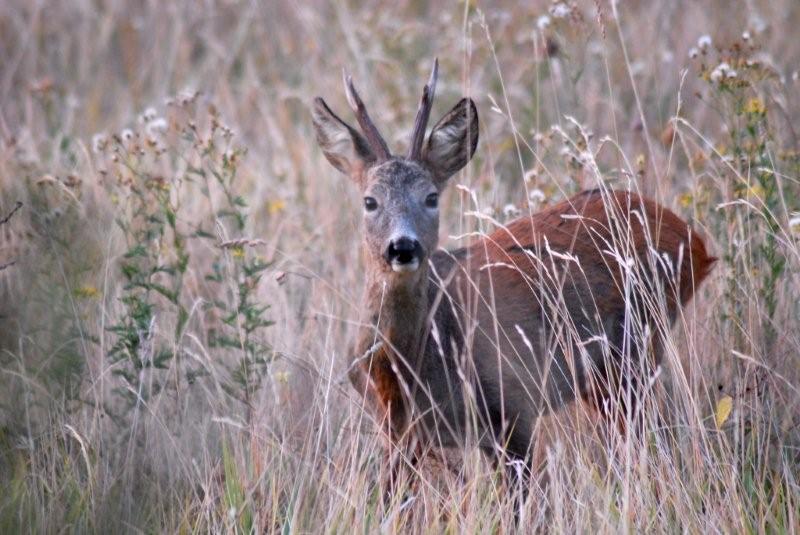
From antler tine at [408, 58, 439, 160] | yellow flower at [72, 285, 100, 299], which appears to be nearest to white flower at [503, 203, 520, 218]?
antler tine at [408, 58, 439, 160]

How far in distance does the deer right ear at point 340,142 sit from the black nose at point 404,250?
0.66 metres

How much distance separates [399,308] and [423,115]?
29.7 inches

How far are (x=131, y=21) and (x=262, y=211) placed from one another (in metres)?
4.10

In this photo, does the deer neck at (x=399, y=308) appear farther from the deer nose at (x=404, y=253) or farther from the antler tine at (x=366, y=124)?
the antler tine at (x=366, y=124)

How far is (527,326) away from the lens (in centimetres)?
535

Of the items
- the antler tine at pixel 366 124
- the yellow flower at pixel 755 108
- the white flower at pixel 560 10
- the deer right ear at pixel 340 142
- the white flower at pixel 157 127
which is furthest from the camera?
the white flower at pixel 560 10

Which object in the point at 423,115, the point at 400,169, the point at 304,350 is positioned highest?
the point at 423,115

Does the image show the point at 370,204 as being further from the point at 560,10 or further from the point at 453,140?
the point at 560,10

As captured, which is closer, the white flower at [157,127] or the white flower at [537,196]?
the white flower at [157,127]

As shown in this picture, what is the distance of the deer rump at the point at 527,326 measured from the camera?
4.88m

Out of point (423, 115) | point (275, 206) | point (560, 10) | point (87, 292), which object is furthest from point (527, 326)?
point (275, 206)

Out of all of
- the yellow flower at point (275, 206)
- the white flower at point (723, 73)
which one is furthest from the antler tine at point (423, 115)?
the yellow flower at point (275, 206)

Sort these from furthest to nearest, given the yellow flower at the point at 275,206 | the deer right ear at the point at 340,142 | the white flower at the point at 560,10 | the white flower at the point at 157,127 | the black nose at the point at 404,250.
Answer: the yellow flower at the point at 275,206
the white flower at the point at 560,10
the white flower at the point at 157,127
the deer right ear at the point at 340,142
the black nose at the point at 404,250

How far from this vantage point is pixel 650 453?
452cm
